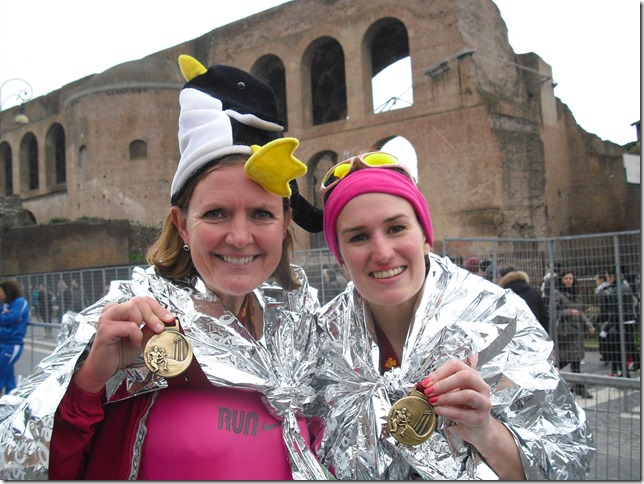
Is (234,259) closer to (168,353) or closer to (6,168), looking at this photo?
(168,353)

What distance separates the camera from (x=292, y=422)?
63.3 inches

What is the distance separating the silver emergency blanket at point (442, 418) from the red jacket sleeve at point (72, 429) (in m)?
0.73

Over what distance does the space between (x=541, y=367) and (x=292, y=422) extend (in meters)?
0.80

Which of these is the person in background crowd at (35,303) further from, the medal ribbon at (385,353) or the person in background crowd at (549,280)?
the medal ribbon at (385,353)

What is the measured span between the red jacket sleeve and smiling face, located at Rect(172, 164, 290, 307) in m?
0.47

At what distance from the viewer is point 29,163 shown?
34000mm

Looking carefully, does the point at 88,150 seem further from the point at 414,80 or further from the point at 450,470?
the point at 450,470

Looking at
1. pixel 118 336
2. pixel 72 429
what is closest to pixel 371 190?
pixel 118 336

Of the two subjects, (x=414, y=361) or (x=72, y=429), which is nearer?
(x=72, y=429)

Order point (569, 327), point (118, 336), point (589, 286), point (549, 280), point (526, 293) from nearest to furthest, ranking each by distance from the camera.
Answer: point (118, 336) → point (526, 293) → point (569, 327) → point (549, 280) → point (589, 286)

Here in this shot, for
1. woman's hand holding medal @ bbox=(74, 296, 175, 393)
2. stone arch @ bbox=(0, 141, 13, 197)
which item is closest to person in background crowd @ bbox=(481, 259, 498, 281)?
woman's hand holding medal @ bbox=(74, 296, 175, 393)

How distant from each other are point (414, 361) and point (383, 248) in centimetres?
36

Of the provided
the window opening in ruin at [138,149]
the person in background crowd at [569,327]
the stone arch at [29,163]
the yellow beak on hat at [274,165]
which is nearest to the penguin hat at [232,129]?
the yellow beak on hat at [274,165]

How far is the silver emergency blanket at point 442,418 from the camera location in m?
1.57
